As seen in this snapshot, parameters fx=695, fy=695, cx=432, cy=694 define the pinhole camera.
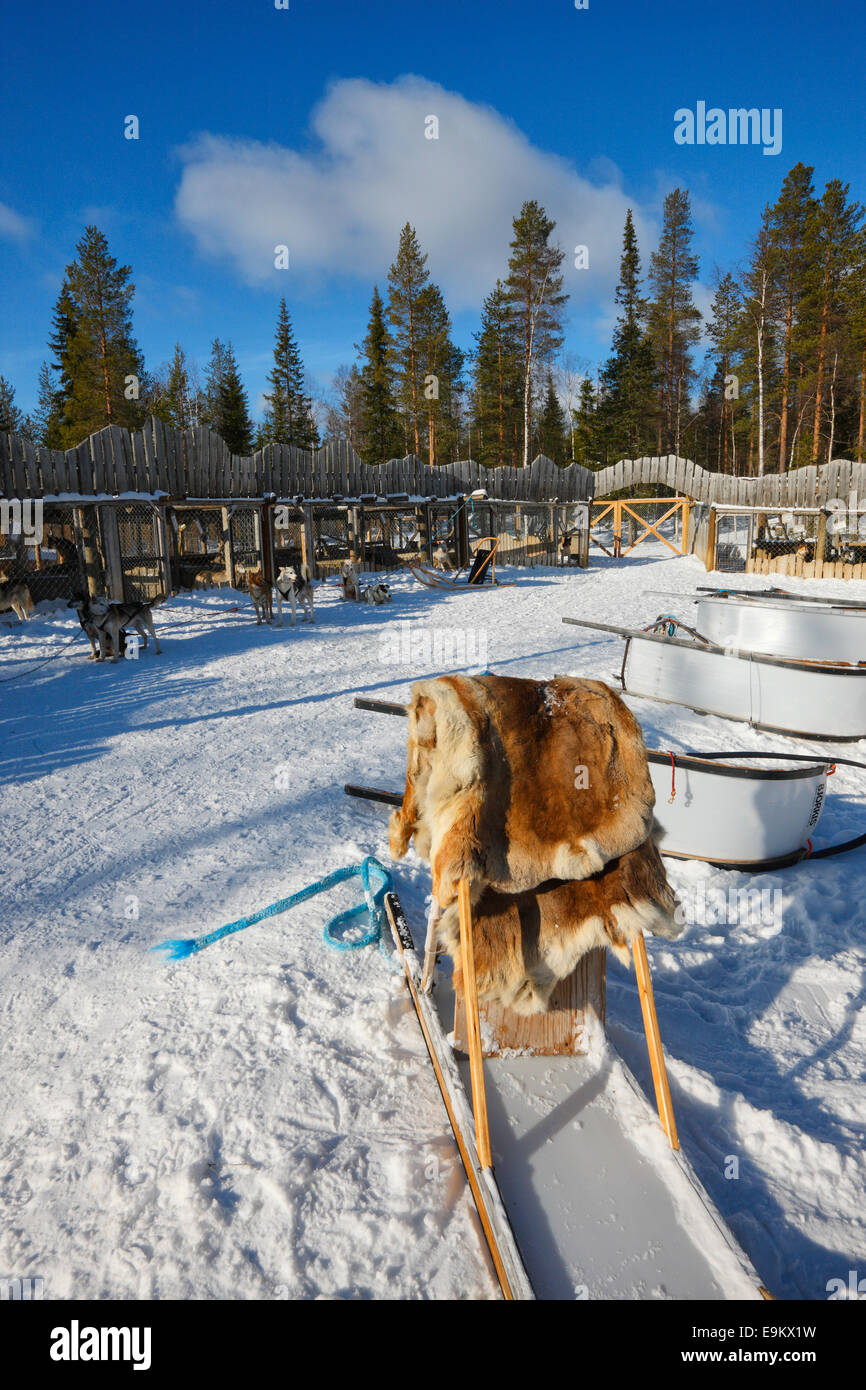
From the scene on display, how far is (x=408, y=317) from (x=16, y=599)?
32726mm

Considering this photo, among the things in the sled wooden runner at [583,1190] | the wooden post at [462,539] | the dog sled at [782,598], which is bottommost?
the sled wooden runner at [583,1190]

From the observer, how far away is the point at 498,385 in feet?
141

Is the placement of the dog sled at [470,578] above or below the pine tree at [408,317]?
below

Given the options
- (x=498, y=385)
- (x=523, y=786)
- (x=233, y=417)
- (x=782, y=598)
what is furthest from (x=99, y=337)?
(x=523, y=786)

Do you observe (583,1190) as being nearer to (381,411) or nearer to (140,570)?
(140,570)

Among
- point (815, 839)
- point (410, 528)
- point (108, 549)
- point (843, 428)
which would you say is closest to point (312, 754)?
point (815, 839)

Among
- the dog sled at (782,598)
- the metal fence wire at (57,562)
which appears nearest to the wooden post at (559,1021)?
the dog sled at (782,598)

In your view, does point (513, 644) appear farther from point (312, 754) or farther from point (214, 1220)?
point (214, 1220)

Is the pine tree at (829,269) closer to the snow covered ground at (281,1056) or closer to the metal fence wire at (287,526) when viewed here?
the metal fence wire at (287,526)

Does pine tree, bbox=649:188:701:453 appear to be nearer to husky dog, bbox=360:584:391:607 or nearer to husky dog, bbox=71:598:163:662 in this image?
husky dog, bbox=360:584:391:607

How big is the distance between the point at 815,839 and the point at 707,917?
1678 millimetres

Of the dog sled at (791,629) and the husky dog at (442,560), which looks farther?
the husky dog at (442,560)

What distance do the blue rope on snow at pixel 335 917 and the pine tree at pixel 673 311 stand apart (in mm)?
47706

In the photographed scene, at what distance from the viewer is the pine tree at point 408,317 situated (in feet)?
129
